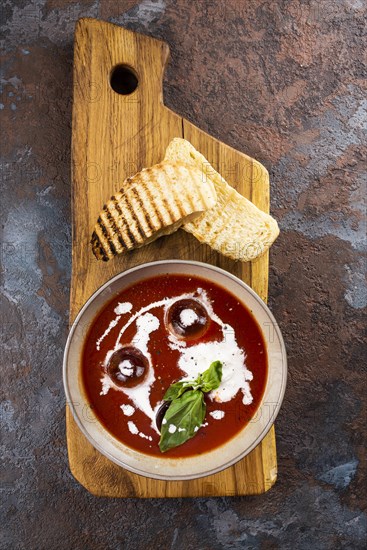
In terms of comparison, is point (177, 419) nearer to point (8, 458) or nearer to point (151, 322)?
point (151, 322)

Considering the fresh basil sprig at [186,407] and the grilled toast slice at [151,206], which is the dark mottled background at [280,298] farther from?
the fresh basil sprig at [186,407]

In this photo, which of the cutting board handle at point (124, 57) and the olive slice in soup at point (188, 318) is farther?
the cutting board handle at point (124, 57)

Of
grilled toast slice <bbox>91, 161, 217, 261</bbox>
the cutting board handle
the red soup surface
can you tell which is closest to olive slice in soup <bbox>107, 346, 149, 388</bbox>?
the red soup surface

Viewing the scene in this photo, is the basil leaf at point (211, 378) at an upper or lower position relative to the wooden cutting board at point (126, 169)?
lower

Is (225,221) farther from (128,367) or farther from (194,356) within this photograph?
(128,367)

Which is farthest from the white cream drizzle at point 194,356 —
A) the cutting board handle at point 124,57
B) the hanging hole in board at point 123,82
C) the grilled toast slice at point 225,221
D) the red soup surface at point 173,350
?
the hanging hole in board at point 123,82

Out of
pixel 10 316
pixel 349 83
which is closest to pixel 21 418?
pixel 10 316

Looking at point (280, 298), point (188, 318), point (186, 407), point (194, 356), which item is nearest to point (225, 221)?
point (188, 318)
